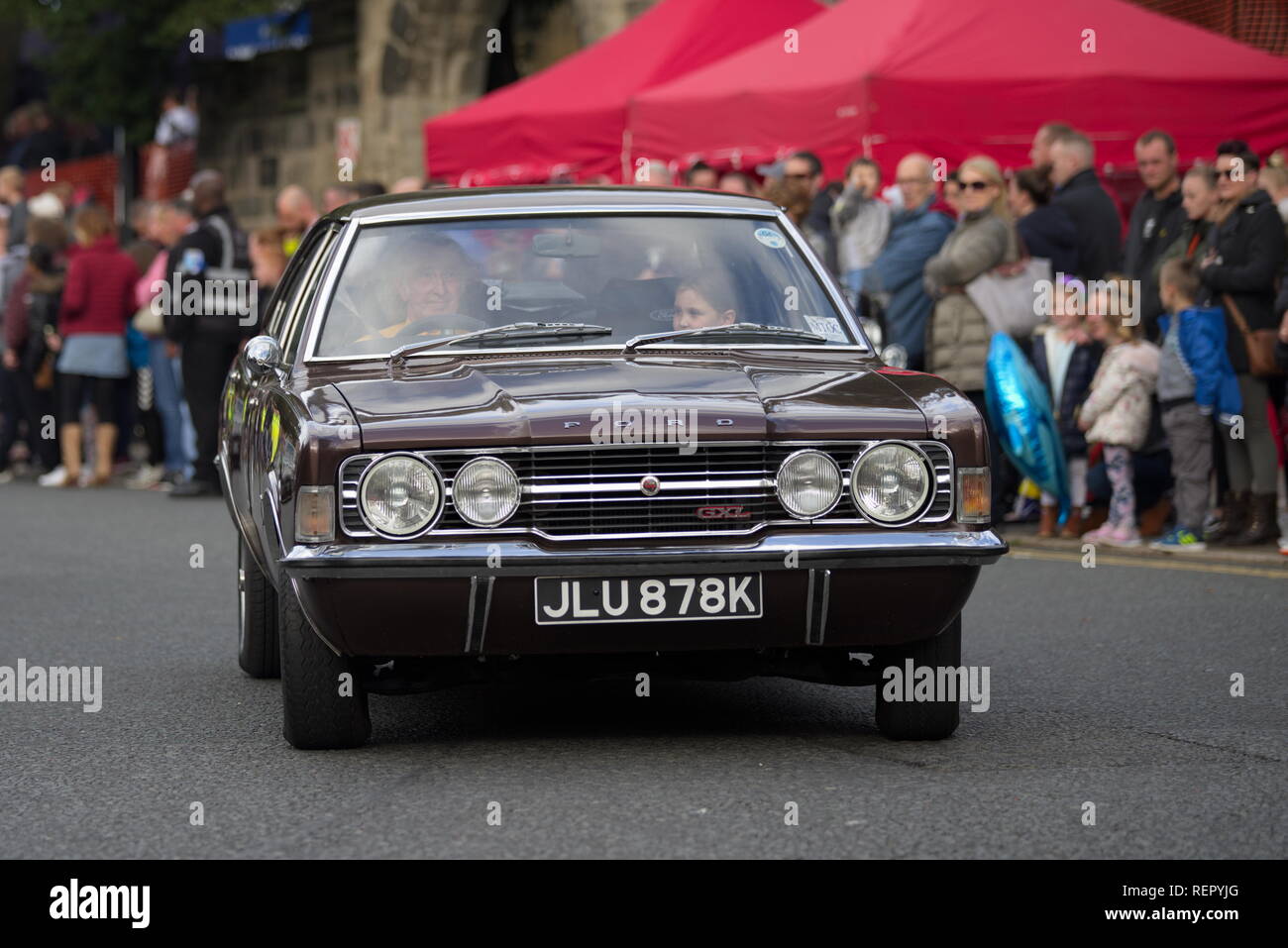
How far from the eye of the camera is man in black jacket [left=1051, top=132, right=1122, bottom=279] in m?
13.1

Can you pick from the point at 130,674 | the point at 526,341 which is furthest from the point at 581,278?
the point at 130,674

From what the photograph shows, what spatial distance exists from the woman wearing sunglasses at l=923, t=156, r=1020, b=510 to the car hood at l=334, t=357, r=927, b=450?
245 inches

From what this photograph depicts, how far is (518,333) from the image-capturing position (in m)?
6.56

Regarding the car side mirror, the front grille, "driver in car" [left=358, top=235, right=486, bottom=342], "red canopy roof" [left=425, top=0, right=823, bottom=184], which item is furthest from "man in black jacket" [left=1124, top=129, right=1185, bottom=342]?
the front grille

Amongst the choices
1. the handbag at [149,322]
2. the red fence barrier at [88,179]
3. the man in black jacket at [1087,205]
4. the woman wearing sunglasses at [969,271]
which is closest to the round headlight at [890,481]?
the woman wearing sunglasses at [969,271]

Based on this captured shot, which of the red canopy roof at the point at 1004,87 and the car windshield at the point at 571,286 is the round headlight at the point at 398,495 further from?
the red canopy roof at the point at 1004,87

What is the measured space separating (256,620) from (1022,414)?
5502 millimetres

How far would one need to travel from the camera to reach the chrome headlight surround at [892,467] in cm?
588

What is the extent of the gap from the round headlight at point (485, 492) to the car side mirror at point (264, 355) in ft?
4.12

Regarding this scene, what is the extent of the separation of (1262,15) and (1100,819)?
613 inches

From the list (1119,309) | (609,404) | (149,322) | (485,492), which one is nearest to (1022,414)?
(1119,309)

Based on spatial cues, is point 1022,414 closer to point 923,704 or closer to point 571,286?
point 571,286

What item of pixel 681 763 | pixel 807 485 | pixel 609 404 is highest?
pixel 609 404

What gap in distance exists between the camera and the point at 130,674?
7.95 meters
